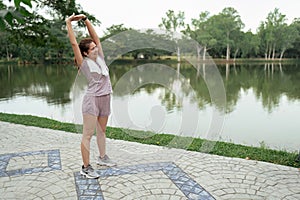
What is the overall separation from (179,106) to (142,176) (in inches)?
216

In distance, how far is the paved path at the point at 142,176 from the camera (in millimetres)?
2615

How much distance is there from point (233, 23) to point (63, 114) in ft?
121

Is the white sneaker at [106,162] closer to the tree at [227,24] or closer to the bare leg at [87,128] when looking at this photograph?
the bare leg at [87,128]

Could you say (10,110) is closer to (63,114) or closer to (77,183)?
(63,114)

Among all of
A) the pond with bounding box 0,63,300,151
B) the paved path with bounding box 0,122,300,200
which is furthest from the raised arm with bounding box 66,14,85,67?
the paved path with bounding box 0,122,300,200

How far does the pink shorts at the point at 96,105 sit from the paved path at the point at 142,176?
678 mm

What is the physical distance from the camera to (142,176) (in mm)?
2998

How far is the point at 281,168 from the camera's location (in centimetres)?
320

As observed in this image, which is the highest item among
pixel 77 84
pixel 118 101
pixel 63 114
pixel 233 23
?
pixel 233 23

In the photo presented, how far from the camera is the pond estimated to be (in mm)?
4074

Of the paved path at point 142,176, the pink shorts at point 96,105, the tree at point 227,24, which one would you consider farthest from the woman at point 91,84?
the tree at point 227,24

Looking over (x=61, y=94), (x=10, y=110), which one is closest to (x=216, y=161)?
(x=10, y=110)

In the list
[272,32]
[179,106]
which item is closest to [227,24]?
[272,32]

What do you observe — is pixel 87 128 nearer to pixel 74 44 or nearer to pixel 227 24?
pixel 74 44
